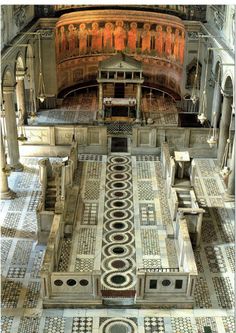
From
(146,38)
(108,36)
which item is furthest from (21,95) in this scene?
(146,38)

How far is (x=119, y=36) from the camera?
27.3 m

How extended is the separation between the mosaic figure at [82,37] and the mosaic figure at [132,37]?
2.63 m

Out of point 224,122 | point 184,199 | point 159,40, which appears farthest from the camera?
point 159,40

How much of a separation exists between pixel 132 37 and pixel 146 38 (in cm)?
85

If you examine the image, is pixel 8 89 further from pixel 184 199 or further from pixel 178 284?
pixel 178 284

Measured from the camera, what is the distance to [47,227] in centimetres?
1420

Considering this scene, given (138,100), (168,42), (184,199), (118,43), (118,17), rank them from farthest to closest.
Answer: (118,43) → (118,17) → (168,42) → (138,100) → (184,199)

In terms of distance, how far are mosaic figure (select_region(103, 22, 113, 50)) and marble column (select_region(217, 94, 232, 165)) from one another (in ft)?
36.9

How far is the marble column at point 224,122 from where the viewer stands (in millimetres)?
18250

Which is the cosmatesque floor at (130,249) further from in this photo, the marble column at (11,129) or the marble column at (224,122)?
the marble column at (224,122)

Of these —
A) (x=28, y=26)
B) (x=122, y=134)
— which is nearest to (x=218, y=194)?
(x=122, y=134)

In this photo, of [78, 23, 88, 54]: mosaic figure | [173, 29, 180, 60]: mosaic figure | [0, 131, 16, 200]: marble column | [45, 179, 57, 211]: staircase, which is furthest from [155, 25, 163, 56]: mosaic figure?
[45, 179, 57, 211]: staircase

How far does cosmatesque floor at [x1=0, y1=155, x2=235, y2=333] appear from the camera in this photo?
37.4 feet

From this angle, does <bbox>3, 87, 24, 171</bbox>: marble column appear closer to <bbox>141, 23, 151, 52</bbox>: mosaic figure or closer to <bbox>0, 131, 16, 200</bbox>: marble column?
<bbox>0, 131, 16, 200</bbox>: marble column
